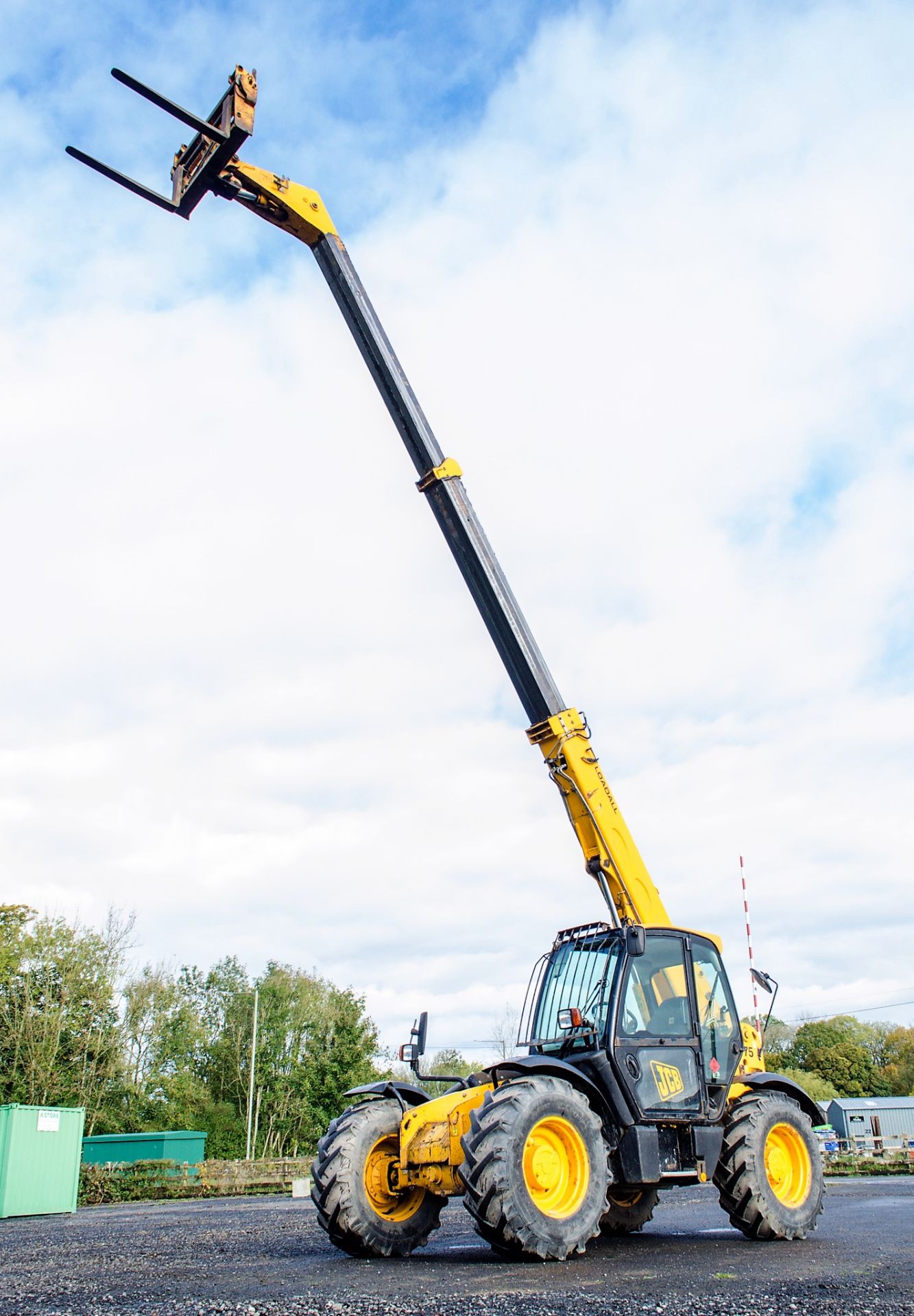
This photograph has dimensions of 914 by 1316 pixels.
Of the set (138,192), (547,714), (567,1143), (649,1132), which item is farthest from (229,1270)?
(138,192)

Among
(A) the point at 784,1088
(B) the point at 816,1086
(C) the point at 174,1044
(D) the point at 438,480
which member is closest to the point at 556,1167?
(A) the point at 784,1088

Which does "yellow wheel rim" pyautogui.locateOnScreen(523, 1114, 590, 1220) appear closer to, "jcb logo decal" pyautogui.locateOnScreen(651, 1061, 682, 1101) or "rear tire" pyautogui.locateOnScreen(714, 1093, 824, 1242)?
"jcb logo decal" pyautogui.locateOnScreen(651, 1061, 682, 1101)

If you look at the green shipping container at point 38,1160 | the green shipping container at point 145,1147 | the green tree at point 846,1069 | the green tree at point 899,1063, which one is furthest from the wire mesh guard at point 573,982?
the green tree at point 846,1069

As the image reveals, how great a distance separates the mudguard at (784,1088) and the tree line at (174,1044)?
30.2m

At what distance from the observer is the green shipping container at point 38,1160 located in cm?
2170

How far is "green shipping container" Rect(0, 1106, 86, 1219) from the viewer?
71.2 feet

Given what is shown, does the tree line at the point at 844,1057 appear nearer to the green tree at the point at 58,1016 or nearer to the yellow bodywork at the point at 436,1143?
the green tree at the point at 58,1016

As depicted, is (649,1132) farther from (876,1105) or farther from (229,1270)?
(876,1105)

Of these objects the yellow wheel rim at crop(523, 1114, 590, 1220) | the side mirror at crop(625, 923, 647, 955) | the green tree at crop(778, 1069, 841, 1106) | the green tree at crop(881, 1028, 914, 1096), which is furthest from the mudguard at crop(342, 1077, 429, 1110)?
the green tree at crop(881, 1028, 914, 1096)

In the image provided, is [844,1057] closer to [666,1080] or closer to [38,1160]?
[38,1160]

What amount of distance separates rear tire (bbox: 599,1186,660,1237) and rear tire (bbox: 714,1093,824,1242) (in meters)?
0.75

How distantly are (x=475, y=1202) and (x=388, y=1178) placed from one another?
2.00 metres

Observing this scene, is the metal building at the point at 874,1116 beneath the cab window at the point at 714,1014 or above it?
above

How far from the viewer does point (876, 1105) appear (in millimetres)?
53562
